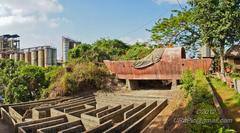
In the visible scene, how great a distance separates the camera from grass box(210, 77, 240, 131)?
384 inches

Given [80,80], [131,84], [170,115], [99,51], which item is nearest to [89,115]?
[170,115]

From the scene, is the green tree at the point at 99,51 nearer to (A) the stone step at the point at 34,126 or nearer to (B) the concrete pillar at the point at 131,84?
(B) the concrete pillar at the point at 131,84

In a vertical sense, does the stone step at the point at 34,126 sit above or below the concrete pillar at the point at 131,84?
below

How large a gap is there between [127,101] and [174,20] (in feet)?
40.4

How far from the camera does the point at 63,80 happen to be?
22.6m

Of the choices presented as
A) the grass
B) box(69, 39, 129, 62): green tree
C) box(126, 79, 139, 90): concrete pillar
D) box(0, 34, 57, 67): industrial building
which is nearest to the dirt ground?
box(126, 79, 139, 90): concrete pillar

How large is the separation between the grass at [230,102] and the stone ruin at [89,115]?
3.44 meters

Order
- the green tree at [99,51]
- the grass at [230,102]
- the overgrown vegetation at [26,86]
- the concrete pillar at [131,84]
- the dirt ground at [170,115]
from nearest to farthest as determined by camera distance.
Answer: the grass at [230,102] < the dirt ground at [170,115] < the concrete pillar at [131,84] < the overgrown vegetation at [26,86] < the green tree at [99,51]

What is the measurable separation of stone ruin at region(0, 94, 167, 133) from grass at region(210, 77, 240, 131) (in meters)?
3.44

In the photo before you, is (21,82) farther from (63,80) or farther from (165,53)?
(165,53)

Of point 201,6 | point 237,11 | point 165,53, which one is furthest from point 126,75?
point 237,11

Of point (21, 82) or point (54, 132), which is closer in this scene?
point (54, 132)

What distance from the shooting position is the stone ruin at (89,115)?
1317 cm

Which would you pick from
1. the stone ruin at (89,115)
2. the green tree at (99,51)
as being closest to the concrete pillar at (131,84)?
the stone ruin at (89,115)
